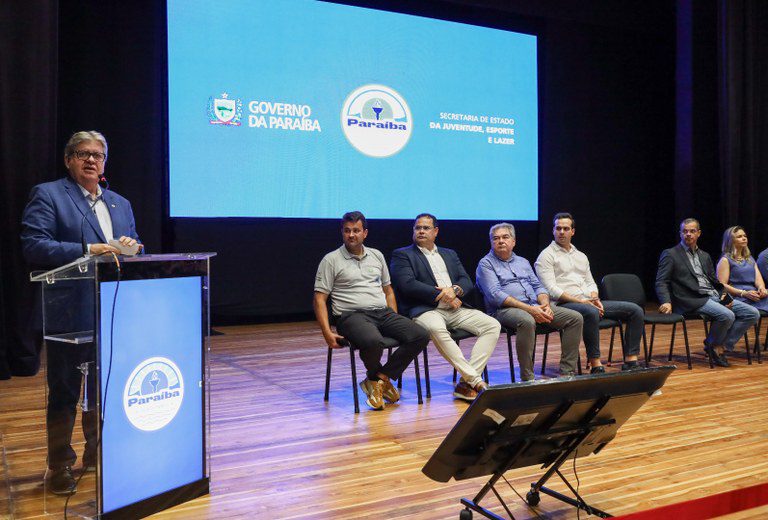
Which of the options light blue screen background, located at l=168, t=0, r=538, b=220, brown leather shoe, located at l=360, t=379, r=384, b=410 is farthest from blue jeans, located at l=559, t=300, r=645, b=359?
light blue screen background, located at l=168, t=0, r=538, b=220

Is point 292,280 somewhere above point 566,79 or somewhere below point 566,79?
below

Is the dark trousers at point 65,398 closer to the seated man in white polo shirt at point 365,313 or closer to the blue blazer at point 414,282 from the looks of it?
the seated man in white polo shirt at point 365,313

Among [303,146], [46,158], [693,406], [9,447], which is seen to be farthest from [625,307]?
[46,158]

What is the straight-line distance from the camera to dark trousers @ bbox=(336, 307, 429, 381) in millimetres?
4488

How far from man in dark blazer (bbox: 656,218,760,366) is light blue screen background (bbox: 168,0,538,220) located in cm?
302

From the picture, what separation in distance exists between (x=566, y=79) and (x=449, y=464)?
8824 mm

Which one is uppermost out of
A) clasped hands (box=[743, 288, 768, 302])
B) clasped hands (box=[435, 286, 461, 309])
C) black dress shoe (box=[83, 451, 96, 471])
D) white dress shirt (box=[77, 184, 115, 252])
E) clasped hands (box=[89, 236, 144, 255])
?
white dress shirt (box=[77, 184, 115, 252])

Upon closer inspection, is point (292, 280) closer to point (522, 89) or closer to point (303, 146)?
point (303, 146)

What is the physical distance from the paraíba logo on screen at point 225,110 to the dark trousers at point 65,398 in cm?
489

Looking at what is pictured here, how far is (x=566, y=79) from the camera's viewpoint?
10.2 m

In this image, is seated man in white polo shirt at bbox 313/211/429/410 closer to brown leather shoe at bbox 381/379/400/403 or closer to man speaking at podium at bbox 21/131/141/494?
brown leather shoe at bbox 381/379/400/403

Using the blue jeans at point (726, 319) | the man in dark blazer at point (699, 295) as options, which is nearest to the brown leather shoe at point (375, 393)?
the man in dark blazer at point (699, 295)

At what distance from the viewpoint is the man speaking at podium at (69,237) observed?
2.66 meters

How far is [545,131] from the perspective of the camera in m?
9.83
